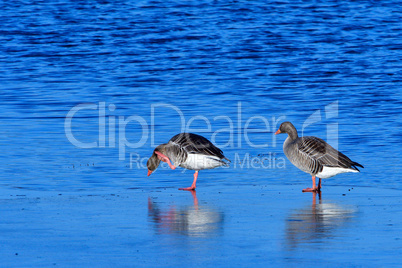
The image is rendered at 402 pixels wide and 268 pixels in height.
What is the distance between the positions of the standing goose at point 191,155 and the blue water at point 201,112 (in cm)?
34

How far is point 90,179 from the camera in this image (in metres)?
11.7

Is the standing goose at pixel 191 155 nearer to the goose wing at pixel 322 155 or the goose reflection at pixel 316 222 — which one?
the goose wing at pixel 322 155

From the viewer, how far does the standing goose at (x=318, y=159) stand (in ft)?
36.5

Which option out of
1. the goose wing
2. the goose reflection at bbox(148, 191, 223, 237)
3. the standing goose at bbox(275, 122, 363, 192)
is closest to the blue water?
the goose reflection at bbox(148, 191, 223, 237)

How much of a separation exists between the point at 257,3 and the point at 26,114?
100ft

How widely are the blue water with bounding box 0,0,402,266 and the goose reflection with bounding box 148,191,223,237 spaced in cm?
6

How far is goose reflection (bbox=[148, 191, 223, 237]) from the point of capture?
8.02m

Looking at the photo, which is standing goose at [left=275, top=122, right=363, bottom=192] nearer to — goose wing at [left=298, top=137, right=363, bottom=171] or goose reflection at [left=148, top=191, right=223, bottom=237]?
goose wing at [left=298, top=137, right=363, bottom=171]

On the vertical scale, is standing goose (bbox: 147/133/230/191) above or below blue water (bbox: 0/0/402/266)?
above

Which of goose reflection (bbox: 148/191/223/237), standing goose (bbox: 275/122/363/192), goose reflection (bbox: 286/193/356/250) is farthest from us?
standing goose (bbox: 275/122/363/192)

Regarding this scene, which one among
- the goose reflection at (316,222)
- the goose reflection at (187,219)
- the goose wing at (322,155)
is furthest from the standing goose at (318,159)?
the goose reflection at (187,219)

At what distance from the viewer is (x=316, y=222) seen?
8375 mm

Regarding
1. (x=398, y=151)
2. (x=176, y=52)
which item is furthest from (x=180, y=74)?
(x=398, y=151)

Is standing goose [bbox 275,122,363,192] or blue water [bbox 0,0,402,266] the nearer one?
blue water [bbox 0,0,402,266]
